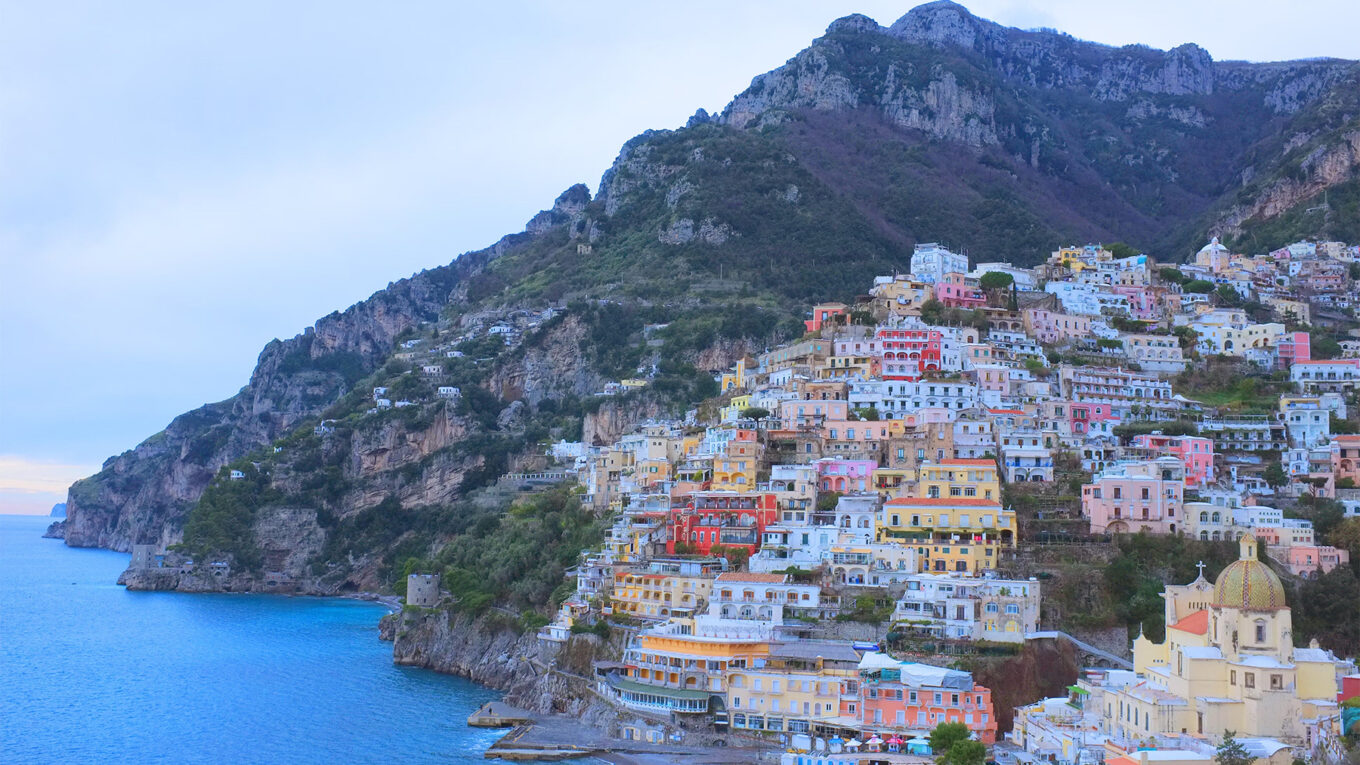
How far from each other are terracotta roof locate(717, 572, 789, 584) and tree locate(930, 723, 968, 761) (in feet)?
41.9

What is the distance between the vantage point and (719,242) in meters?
136

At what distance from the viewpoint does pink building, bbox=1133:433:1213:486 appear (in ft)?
222

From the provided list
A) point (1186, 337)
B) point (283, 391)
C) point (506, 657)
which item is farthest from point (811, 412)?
point (283, 391)

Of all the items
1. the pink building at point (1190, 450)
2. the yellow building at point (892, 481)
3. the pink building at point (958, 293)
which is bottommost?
the yellow building at point (892, 481)

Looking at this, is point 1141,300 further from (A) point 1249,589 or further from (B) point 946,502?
(A) point 1249,589

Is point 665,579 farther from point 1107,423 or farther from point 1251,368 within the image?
point 1251,368

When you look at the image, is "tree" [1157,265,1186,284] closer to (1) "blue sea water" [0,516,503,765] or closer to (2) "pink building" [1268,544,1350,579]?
(2) "pink building" [1268,544,1350,579]

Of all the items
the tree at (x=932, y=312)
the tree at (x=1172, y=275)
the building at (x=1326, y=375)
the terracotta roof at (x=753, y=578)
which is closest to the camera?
the terracotta roof at (x=753, y=578)

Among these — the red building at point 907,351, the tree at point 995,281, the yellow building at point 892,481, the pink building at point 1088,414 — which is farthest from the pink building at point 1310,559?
the tree at point 995,281

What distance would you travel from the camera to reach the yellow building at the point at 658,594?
63.2 meters

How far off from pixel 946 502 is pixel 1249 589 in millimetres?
18814

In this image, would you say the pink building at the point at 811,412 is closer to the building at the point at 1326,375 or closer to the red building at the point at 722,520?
the red building at the point at 722,520

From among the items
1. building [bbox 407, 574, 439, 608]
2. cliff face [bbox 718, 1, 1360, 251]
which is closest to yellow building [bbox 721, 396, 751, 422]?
building [bbox 407, 574, 439, 608]

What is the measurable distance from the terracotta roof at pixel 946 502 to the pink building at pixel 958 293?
30.0 m
